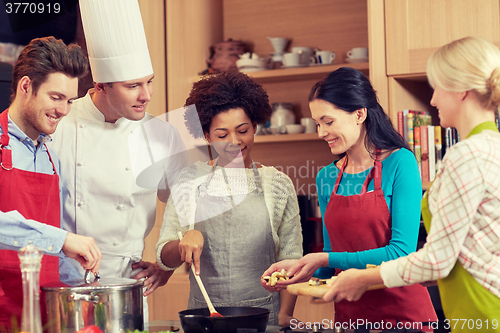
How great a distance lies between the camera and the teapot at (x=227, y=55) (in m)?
2.41

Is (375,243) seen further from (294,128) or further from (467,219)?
(294,128)

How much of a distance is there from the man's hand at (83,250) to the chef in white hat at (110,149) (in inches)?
11.4

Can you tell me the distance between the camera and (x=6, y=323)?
1136 mm

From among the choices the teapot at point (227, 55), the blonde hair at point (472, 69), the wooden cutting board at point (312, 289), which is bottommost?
the wooden cutting board at point (312, 289)

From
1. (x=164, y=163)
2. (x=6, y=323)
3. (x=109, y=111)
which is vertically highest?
(x=109, y=111)

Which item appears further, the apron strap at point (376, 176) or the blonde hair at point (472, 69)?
the apron strap at point (376, 176)

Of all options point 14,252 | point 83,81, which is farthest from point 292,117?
point 14,252

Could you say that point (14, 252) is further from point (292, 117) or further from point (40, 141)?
point (292, 117)

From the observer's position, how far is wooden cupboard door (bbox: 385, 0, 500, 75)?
175 centimetres

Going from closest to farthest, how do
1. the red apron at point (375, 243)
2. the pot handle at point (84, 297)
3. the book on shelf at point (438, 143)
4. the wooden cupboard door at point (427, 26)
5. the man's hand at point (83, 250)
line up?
1. the pot handle at point (84, 297)
2. the man's hand at point (83, 250)
3. the red apron at point (375, 243)
4. the wooden cupboard door at point (427, 26)
5. the book on shelf at point (438, 143)

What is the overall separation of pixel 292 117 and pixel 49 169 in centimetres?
128

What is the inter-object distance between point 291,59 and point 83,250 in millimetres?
1457

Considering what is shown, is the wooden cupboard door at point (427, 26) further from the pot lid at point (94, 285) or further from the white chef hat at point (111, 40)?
the pot lid at point (94, 285)

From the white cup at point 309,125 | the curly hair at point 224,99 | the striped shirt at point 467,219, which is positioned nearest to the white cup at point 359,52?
the white cup at point 309,125
